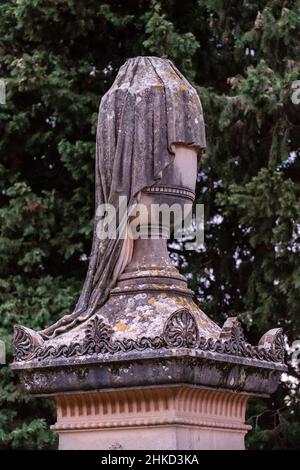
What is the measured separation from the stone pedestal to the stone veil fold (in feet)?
1.91

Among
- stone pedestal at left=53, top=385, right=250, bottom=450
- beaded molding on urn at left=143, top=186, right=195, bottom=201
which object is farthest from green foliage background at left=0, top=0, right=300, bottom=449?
stone pedestal at left=53, top=385, right=250, bottom=450

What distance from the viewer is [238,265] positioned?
45.5 feet

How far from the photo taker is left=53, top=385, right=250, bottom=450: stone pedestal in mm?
6875

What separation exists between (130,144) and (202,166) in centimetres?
569

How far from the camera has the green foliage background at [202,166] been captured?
40.7ft

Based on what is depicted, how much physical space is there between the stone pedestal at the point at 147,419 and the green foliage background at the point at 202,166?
4840 mm

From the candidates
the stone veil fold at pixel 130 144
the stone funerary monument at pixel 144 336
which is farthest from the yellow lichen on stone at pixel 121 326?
the stone veil fold at pixel 130 144

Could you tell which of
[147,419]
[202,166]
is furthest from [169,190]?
[202,166]

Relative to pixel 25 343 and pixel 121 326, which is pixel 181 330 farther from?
Result: pixel 25 343

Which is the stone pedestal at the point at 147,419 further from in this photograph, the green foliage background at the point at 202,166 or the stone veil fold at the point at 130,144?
the green foliage background at the point at 202,166

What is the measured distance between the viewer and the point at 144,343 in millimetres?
6812

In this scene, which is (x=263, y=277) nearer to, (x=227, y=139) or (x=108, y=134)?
(x=227, y=139)
